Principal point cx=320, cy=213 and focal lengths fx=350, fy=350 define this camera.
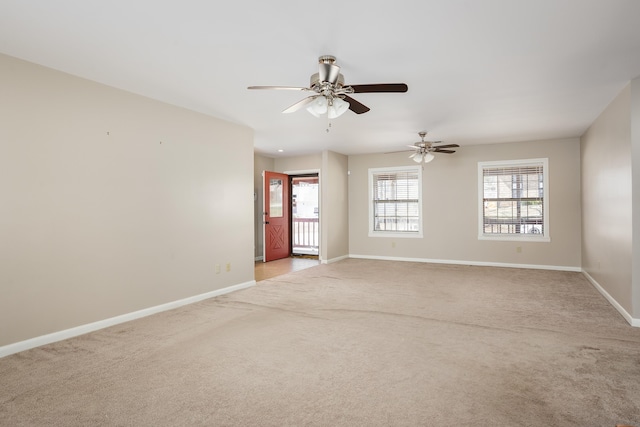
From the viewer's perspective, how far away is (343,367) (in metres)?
2.65

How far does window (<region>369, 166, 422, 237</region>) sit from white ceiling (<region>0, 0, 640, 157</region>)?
3.48m

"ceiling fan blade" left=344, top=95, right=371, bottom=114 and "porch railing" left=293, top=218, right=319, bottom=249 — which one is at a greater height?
"ceiling fan blade" left=344, top=95, right=371, bottom=114

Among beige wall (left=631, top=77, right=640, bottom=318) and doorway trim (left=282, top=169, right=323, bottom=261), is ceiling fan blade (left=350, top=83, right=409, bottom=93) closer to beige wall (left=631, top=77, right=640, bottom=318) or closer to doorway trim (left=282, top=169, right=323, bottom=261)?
beige wall (left=631, top=77, right=640, bottom=318)

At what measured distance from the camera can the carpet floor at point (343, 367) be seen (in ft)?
6.73

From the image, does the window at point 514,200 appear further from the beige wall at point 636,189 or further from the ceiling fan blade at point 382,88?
the ceiling fan blade at point 382,88

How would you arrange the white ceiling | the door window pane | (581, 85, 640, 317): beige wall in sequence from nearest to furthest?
the white ceiling → (581, 85, 640, 317): beige wall → the door window pane

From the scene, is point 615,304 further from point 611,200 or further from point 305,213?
point 305,213

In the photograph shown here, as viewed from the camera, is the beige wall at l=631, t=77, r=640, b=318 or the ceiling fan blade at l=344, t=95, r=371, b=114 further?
the beige wall at l=631, t=77, r=640, b=318

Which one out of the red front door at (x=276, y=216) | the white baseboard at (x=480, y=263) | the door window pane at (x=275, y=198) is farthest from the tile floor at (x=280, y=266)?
the white baseboard at (x=480, y=263)

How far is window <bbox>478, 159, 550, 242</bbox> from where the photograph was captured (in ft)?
22.3

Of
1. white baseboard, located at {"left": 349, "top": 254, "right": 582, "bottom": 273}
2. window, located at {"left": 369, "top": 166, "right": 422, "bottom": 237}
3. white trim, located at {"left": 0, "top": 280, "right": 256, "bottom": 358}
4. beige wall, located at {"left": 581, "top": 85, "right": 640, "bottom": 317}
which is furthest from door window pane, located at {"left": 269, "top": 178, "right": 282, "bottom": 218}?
beige wall, located at {"left": 581, "top": 85, "right": 640, "bottom": 317}

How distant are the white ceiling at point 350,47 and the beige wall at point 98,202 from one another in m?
0.29

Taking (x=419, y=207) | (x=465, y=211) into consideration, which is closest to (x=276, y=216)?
(x=419, y=207)

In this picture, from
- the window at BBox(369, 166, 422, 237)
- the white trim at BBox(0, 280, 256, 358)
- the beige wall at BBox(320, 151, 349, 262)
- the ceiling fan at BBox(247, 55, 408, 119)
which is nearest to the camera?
the ceiling fan at BBox(247, 55, 408, 119)
